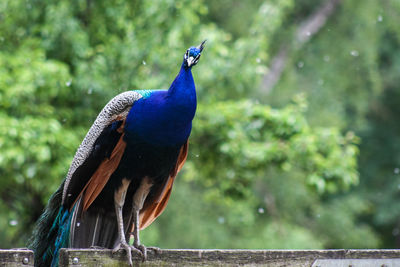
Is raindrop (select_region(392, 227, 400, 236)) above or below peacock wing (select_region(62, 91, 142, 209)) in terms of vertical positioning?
above

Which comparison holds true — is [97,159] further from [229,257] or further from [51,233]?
[229,257]

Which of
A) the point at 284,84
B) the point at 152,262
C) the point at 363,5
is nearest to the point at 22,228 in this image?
the point at 152,262

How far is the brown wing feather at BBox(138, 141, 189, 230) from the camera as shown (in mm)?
2889

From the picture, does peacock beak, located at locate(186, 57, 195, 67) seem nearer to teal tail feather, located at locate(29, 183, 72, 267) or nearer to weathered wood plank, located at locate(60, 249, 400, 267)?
teal tail feather, located at locate(29, 183, 72, 267)

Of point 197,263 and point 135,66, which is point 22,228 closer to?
point 135,66

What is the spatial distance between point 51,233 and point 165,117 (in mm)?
739

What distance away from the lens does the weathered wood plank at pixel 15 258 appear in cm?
160

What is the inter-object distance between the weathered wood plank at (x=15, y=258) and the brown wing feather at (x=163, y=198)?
1288 mm

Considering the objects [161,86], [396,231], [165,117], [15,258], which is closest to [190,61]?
[165,117]

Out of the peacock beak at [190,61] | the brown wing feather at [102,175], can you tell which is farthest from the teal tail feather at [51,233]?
the peacock beak at [190,61]

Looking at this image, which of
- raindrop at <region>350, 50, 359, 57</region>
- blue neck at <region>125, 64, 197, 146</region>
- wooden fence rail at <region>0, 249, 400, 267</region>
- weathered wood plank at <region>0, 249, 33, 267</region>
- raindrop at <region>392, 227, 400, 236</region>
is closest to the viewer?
weathered wood plank at <region>0, 249, 33, 267</region>

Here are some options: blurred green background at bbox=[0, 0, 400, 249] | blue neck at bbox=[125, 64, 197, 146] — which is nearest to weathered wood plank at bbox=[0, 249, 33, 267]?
blue neck at bbox=[125, 64, 197, 146]

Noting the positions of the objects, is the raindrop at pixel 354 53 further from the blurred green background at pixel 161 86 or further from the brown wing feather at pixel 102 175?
the brown wing feather at pixel 102 175

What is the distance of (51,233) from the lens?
2.75 meters
